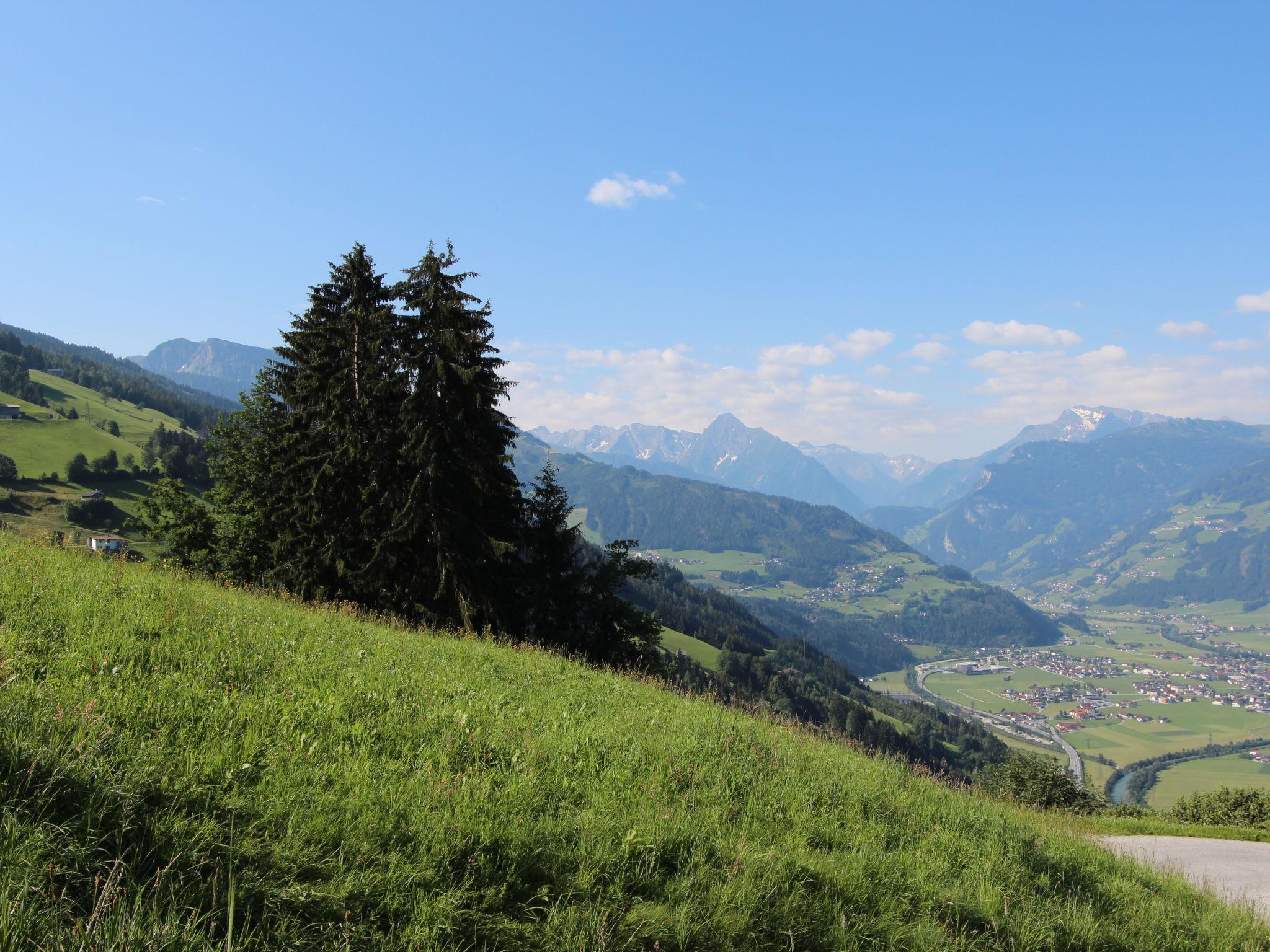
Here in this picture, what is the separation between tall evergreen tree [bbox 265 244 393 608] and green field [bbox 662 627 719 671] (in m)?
87.5

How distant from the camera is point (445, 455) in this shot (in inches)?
911

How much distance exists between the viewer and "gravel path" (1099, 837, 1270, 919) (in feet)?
25.3

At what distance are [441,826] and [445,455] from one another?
19909 mm

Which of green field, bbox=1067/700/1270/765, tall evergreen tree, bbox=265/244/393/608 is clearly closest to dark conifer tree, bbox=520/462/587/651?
tall evergreen tree, bbox=265/244/393/608

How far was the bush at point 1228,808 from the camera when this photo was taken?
21.8 m

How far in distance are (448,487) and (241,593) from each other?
966 cm

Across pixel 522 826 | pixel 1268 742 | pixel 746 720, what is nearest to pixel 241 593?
pixel 746 720

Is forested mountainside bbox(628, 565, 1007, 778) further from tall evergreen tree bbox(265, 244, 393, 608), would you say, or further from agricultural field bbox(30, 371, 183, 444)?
agricultural field bbox(30, 371, 183, 444)

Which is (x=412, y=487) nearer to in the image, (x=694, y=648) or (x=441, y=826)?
(x=441, y=826)

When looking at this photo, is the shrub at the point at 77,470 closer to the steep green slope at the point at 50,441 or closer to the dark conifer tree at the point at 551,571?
the steep green slope at the point at 50,441

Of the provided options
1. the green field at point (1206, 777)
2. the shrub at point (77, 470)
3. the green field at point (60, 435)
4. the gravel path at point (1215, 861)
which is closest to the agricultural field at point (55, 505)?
the shrub at point (77, 470)

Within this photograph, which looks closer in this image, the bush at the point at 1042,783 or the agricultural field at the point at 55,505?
the bush at the point at 1042,783

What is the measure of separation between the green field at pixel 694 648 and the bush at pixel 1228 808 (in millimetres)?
84469

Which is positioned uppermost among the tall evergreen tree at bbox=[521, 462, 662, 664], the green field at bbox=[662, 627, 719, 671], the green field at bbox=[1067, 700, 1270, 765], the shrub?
the tall evergreen tree at bbox=[521, 462, 662, 664]
